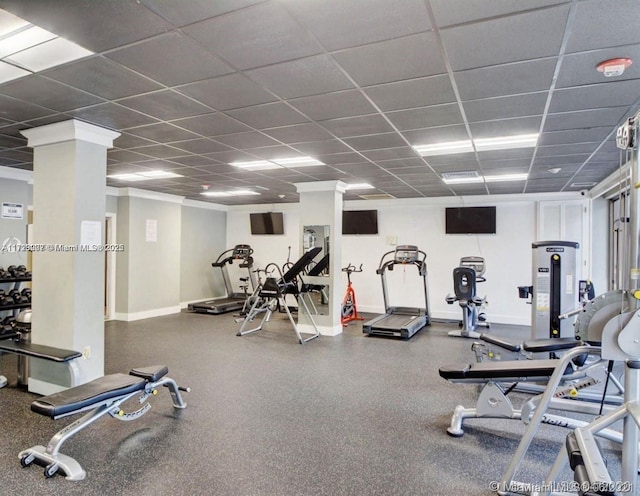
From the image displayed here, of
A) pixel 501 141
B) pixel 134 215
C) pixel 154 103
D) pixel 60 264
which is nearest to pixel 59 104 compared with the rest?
pixel 154 103

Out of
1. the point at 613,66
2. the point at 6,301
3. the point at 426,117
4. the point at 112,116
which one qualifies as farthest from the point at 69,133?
the point at 613,66

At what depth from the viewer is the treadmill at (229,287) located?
8719 mm

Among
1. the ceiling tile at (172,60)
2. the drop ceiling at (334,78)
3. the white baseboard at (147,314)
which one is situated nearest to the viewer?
the drop ceiling at (334,78)

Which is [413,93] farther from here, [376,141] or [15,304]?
[15,304]

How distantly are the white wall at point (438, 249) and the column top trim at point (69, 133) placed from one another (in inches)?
160

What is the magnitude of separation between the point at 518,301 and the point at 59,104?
795cm

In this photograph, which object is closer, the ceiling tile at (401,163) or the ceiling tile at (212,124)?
the ceiling tile at (212,124)

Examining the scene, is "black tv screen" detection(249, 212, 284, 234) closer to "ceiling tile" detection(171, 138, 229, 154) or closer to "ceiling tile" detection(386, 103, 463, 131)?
"ceiling tile" detection(171, 138, 229, 154)

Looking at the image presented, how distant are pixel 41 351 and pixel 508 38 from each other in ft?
13.9

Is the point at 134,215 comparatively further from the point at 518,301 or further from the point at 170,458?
the point at 518,301

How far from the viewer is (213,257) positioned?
10078mm

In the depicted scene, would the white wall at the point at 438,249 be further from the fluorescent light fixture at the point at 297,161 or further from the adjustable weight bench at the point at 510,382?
the adjustable weight bench at the point at 510,382

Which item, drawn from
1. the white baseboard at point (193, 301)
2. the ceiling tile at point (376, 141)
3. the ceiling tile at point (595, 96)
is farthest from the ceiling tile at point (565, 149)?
the white baseboard at point (193, 301)

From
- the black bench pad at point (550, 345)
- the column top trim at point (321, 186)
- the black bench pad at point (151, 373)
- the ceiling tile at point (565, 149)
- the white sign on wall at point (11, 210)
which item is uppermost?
the ceiling tile at point (565, 149)
